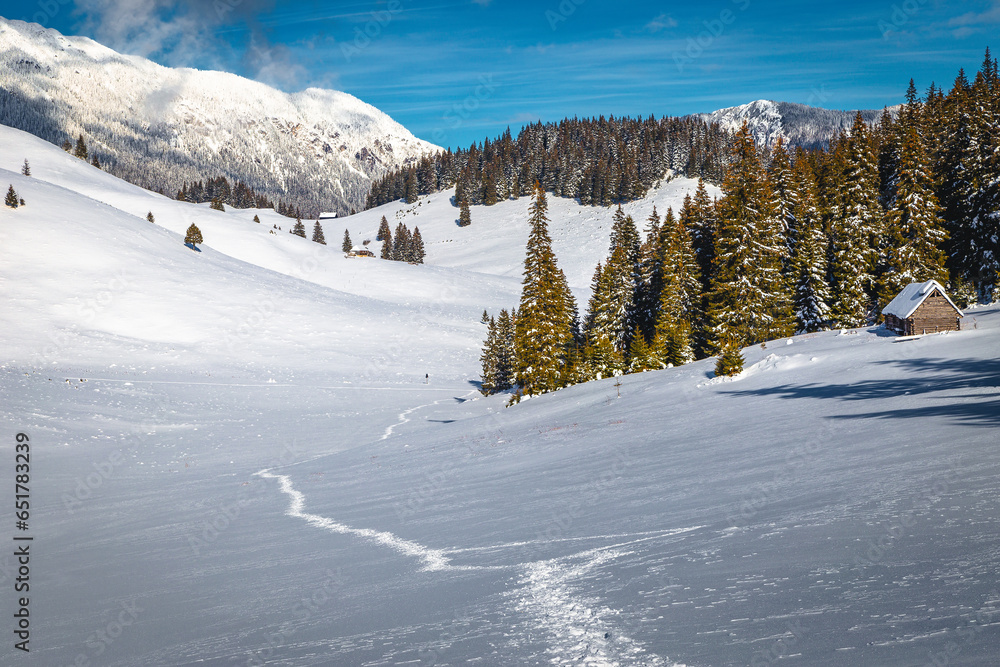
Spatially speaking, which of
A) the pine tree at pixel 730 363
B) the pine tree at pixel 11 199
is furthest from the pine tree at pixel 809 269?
the pine tree at pixel 11 199

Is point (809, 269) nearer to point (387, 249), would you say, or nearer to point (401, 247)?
point (401, 247)

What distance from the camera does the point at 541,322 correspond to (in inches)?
1587

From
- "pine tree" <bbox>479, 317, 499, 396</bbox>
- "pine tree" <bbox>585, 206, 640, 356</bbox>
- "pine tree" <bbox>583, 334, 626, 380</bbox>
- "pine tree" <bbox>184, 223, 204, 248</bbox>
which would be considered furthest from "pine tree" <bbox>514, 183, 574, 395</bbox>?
"pine tree" <bbox>184, 223, 204, 248</bbox>

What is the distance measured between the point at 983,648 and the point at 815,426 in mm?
11470

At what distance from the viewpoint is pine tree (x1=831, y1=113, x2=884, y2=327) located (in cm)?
4181

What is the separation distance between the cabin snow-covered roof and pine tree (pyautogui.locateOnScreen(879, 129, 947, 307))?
967 cm

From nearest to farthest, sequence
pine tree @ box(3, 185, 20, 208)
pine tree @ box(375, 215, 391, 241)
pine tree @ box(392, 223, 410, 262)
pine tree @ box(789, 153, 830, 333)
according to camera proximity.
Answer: pine tree @ box(789, 153, 830, 333), pine tree @ box(3, 185, 20, 208), pine tree @ box(392, 223, 410, 262), pine tree @ box(375, 215, 391, 241)

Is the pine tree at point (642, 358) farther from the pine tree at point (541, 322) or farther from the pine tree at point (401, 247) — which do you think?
the pine tree at point (401, 247)

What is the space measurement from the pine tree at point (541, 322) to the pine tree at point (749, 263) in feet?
35.1

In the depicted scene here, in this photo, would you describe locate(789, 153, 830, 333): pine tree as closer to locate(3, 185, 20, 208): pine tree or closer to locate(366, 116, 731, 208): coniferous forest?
locate(3, 185, 20, 208): pine tree

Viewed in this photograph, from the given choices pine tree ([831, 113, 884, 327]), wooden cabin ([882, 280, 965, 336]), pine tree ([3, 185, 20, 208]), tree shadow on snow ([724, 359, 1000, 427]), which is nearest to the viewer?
tree shadow on snow ([724, 359, 1000, 427])

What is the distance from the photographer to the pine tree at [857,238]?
4181 centimetres

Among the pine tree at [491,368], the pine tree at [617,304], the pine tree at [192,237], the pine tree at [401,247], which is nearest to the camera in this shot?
the pine tree at [617,304]

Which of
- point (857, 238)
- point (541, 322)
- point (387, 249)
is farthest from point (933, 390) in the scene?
point (387, 249)
